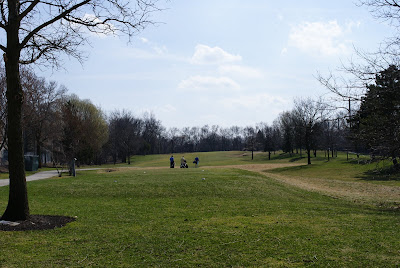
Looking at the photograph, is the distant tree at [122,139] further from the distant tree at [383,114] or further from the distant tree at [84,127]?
the distant tree at [383,114]

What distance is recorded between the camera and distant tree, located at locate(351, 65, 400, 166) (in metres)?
11.8

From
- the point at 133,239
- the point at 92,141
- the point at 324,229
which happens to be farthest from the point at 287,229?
the point at 92,141

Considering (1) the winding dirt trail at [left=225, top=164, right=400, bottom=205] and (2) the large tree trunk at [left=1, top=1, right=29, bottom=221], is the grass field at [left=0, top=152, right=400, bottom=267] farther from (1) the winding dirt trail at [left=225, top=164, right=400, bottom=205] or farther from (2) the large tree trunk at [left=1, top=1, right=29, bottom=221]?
(1) the winding dirt trail at [left=225, top=164, right=400, bottom=205]

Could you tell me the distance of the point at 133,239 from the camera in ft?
20.9

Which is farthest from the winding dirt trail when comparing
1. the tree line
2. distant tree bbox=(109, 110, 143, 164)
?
distant tree bbox=(109, 110, 143, 164)

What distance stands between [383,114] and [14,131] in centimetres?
1162

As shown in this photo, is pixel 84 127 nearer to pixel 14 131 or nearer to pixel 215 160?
pixel 215 160

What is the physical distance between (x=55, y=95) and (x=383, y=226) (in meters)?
51.0

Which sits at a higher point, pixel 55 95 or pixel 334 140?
pixel 55 95

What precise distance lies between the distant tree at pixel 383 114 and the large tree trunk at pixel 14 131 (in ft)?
35.4

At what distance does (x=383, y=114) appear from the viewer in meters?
12.3

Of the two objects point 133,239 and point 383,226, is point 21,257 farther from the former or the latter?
point 383,226

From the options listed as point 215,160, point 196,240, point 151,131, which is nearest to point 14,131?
point 196,240

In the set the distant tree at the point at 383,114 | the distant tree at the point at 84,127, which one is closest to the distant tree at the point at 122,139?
the distant tree at the point at 84,127
